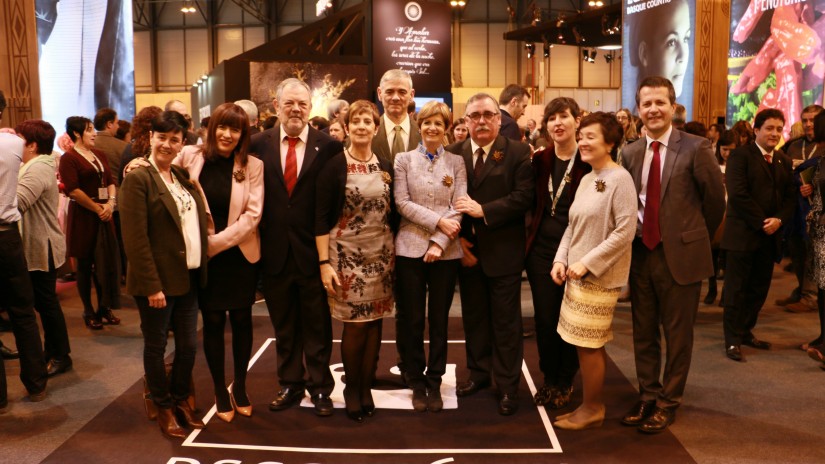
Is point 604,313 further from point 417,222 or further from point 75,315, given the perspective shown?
point 75,315

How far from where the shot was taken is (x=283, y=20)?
2298 centimetres

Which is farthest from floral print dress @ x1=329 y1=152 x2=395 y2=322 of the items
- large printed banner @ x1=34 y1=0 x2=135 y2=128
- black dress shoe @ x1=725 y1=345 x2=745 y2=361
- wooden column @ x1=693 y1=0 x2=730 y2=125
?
wooden column @ x1=693 y1=0 x2=730 y2=125

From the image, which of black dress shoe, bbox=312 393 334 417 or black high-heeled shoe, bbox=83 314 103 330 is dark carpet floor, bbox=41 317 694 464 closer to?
black dress shoe, bbox=312 393 334 417

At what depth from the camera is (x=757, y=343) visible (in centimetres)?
477

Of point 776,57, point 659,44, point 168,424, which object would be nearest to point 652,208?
point 168,424

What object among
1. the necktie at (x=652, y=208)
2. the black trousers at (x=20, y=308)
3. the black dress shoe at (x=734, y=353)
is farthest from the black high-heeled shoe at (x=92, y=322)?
the black dress shoe at (x=734, y=353)

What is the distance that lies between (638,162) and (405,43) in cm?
872

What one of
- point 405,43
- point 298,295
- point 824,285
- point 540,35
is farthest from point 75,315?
point 540,35

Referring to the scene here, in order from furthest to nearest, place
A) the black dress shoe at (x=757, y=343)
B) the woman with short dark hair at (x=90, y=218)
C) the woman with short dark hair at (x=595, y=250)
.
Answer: the woman with short dark hair at (x=90, y=218), the black dress shoe at (x=757, y=343), the woman with short dark hair at (x=595, y=250)

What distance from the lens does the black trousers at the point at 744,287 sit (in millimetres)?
4566

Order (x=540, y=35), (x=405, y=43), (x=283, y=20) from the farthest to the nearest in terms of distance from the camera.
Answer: (x=283, y=20)
(x=540, y=35)
(x=405, y=43)

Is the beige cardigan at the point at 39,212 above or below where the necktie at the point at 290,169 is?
below

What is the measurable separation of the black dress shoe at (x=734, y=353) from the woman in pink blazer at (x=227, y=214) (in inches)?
122

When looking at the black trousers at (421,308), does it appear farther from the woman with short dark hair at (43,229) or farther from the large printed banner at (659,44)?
the large printed banner at (659,44)
